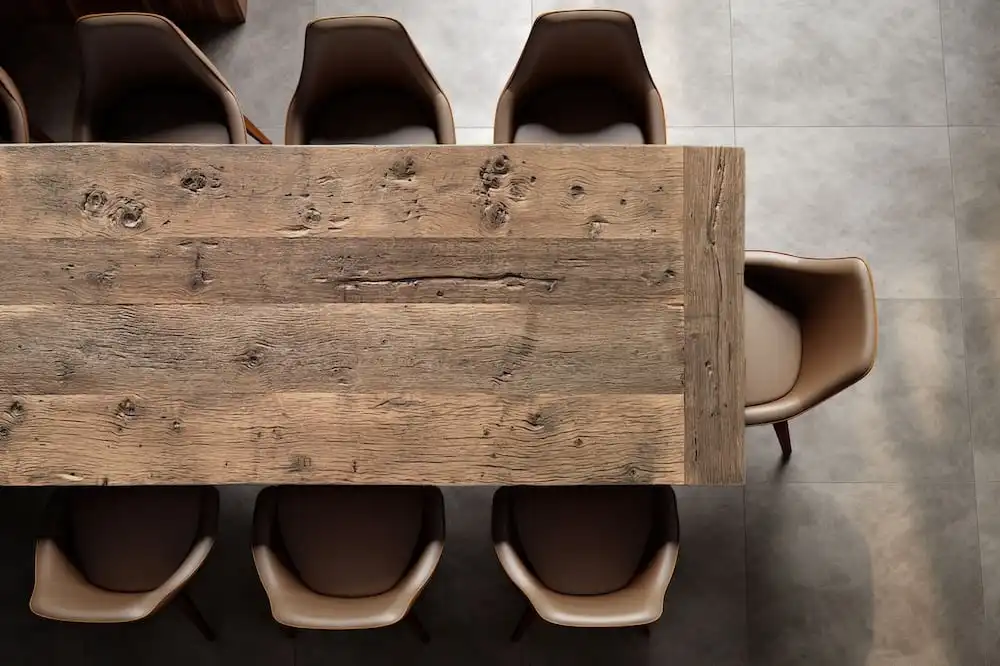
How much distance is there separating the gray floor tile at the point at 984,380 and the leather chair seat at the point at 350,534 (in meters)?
1.91

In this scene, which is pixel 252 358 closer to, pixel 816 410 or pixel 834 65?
pixel 816 410

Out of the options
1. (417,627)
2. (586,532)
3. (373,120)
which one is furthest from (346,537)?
(373,120)

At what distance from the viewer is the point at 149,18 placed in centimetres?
198

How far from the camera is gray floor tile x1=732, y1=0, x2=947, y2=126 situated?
103 inches

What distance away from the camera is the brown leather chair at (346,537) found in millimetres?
1998

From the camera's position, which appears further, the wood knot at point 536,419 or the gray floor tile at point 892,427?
the gray floor tile at point 892,427

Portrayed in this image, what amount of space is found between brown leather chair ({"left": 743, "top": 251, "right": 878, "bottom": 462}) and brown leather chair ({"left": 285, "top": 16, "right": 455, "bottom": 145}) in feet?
3.34

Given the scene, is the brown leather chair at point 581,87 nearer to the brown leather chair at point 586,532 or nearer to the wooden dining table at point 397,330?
the wooden dining table at point 397,330

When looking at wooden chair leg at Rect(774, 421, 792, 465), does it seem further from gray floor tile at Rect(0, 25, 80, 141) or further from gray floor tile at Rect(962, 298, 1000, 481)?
gray floor tile at Rect(0, 25, 80, 141)

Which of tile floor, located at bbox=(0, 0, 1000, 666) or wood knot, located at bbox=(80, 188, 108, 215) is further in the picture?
tile floor, located at bbox=(0, 0, 1000, 666)

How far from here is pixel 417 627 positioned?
228 cm

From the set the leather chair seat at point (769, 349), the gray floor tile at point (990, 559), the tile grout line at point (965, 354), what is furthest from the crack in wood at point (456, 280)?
the gray floor tile at point (990, 559)

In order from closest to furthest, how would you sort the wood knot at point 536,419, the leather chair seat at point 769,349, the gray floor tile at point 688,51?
1. the wood knot at point 536,419
2. the leather chair seat at point 769,349
3. the gray floor tile at point 688,51

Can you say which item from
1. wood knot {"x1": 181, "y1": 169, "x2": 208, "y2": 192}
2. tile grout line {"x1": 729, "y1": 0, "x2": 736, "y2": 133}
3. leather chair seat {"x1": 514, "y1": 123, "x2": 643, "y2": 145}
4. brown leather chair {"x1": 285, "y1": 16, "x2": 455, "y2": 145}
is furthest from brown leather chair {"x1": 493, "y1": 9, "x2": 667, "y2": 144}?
wood knot {"x1": 181, "y1": 169, "x2": 208, "y2": 192}
